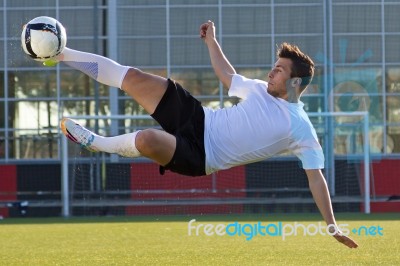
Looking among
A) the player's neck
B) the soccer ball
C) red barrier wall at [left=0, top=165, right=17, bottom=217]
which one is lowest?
red barrier wall at [left=0, top=165, right=17, bottom=217]

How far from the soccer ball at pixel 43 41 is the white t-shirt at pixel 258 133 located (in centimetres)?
121

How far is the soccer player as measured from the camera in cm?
759

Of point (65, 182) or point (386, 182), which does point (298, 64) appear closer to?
point (65, 182)

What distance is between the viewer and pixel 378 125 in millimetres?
20234

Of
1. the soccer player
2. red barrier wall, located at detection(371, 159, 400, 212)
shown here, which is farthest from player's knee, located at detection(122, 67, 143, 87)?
red barrier wall, located at detection(371, 159, 400, 212)

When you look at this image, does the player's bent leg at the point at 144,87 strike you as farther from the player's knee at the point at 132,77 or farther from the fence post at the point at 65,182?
the fence post at the point at 65,182

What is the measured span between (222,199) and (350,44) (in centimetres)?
418

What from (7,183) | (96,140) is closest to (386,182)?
(7,183)

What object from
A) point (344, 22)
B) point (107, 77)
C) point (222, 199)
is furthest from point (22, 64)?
point (107, 77)

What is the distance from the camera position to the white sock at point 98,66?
301 inches

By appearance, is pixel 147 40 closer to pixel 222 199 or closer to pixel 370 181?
pixel 222 199

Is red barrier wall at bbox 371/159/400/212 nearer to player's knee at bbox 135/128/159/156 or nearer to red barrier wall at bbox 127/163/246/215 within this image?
red barrier wall at bbox 127/163/246/215

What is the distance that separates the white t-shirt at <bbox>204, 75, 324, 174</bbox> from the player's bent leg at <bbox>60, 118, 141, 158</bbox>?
1.95 ft

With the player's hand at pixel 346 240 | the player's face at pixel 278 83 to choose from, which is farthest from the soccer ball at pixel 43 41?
the player's hand at pixel 346 240
